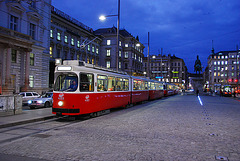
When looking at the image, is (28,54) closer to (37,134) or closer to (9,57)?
(9,57)

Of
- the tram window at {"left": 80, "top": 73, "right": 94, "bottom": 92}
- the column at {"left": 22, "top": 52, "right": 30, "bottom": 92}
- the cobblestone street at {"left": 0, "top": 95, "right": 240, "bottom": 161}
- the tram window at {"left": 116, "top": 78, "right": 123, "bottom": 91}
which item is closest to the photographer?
the cobblestone street at {"left": 0, "top": 95, "right": 240, "bottom": 161}

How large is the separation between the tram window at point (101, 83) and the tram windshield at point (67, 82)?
1846mm

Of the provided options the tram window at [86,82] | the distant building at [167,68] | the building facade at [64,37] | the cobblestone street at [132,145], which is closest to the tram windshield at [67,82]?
the tram window at [86,82]

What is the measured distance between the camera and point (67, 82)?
10.8 m

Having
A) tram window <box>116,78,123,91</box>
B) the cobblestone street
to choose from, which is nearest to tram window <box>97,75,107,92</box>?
tram window <box>116,78,123,91</box>

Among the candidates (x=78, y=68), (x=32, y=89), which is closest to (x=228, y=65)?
(x=32, y=89)

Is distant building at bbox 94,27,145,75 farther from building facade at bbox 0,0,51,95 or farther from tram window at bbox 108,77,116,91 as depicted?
tram window at bbox 108,77,116,91

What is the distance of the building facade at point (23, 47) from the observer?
81.6 ft

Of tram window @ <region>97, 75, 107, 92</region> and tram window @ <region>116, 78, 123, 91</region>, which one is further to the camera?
tram window @ <region>116, 78, 123, 91</region>

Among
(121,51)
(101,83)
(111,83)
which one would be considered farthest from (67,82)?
(121,51)

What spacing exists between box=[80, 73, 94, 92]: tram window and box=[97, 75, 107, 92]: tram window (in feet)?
2.29

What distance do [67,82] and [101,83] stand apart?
2402mm

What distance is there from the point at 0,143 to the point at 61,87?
4.75 metres

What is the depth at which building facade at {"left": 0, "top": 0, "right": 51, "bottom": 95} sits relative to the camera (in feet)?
81.6
